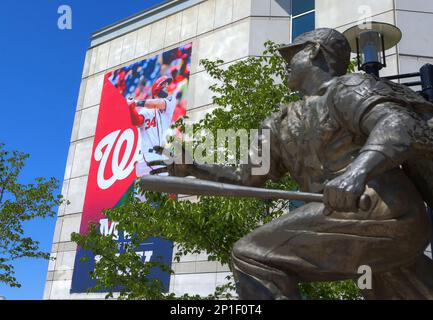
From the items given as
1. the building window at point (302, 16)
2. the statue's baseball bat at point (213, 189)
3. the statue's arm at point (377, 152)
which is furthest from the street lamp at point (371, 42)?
the building window at point (302, 16)

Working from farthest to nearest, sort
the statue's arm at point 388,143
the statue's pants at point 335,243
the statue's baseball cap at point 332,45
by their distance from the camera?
the statue's baseball cap at point 332,45
the statue's pants at point 335,243
the statue's arm at point 388,143

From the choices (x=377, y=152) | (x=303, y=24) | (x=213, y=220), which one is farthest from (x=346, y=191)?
(x=303, y=24)

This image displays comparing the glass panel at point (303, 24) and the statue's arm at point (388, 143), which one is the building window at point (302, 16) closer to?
the glass panel at point (303, 24)

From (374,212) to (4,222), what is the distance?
13458 mm

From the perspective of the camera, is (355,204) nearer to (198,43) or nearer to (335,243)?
(335,243)

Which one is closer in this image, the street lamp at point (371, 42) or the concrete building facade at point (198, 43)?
the street lamp at point (371, 42)

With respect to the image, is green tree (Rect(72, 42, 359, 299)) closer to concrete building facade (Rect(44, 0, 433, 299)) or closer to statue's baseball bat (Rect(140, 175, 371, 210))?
statue's baseball bat (Rect(140, 175, 371, 210))

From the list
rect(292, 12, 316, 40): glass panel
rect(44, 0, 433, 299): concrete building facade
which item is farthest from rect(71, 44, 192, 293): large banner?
rect(292, 12, 316, 40): glass panel

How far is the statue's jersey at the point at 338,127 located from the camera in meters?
2.73

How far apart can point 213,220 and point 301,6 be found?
12.2 meters

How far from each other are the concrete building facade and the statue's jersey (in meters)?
12.2

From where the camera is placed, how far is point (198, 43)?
19.2 m
